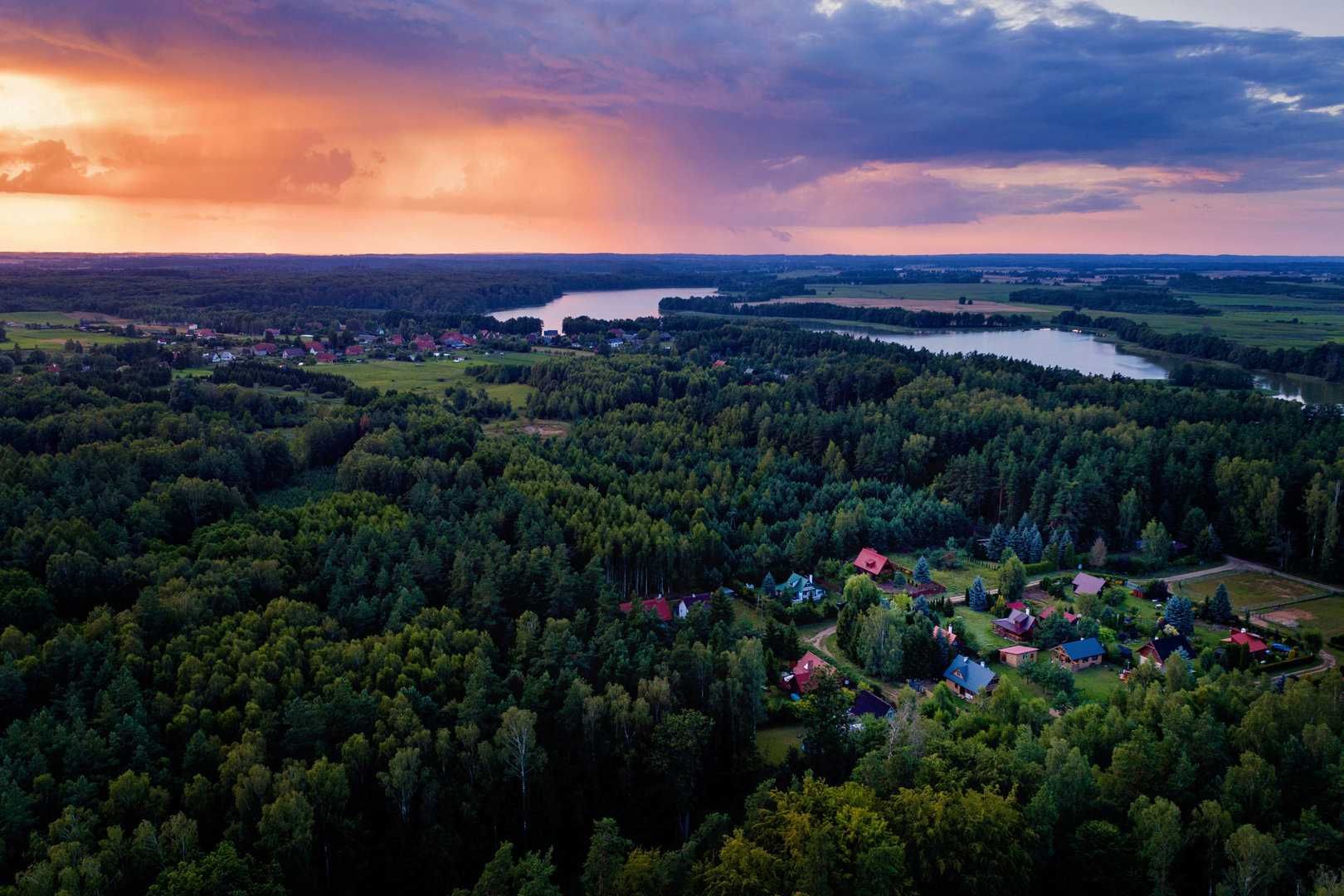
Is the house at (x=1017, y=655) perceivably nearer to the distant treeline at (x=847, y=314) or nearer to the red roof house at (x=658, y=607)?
the red roof house at (x=658, y=607)

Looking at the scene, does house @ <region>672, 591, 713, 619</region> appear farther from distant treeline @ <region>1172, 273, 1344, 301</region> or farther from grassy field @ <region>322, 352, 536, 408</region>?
distant treeline @ <region>1172, 273, 1344, 301</region>

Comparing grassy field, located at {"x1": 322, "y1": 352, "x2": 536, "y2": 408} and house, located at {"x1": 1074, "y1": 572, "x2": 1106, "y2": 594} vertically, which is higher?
grassy field, located at {"x1": 322, "y1": 352, "x2": 536, "y2": 408}

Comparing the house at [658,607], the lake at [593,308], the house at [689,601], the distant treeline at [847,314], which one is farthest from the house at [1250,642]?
the distant treeline at [847,314]

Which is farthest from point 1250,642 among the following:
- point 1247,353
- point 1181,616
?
point 1247,353

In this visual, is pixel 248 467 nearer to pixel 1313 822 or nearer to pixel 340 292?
pixel 1313 822

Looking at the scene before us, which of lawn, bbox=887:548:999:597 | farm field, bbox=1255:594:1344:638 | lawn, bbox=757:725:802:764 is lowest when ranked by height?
lawn, bbox=757:725:802:764

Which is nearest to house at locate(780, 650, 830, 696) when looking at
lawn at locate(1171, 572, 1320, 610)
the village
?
the village
